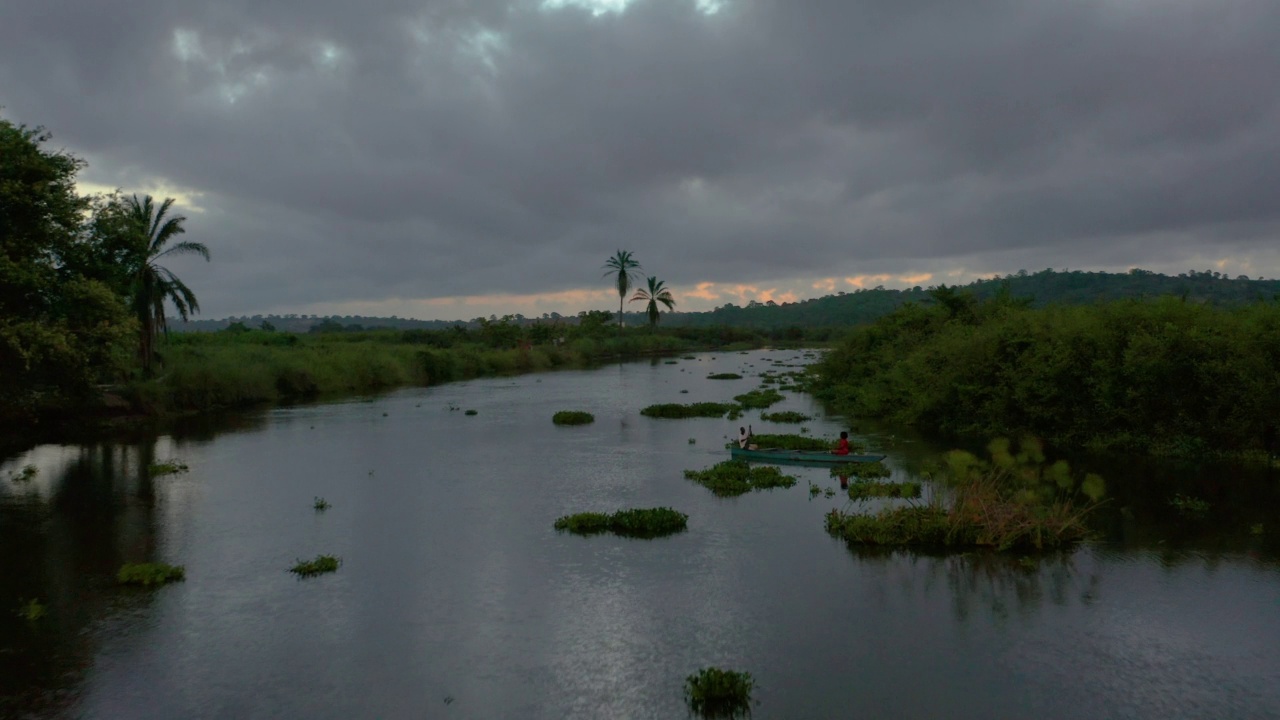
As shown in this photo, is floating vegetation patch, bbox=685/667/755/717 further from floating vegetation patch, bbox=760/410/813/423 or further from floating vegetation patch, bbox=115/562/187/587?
floating vegetation patch, bbox=760/410/813/423

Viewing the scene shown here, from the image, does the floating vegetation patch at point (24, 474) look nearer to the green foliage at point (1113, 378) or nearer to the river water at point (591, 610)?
the river water at point (591, 610)

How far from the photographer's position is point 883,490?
2125 cm

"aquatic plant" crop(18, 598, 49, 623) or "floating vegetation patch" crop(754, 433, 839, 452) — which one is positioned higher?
"floating vegetation patch" crop(754, 433, 839, 452)

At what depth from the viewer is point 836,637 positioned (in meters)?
12.5

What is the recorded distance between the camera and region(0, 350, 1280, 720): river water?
10680mm

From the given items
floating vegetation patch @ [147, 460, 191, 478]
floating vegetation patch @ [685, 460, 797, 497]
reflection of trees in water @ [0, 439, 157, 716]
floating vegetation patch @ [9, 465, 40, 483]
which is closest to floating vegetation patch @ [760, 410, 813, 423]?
floating vegetation patch @ [685, 460, 797, 497]

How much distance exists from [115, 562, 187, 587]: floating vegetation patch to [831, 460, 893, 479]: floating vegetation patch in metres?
17.1

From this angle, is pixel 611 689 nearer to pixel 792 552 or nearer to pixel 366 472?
pixel 792 552

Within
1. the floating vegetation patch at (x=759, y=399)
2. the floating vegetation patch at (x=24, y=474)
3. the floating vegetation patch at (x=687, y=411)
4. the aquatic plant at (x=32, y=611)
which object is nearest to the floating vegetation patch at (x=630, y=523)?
the aquatic plant at (x=32, y=611)

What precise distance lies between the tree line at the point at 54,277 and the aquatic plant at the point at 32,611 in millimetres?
10676

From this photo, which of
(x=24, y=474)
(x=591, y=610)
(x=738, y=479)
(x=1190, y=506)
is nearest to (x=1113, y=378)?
(x=1190, y=506)

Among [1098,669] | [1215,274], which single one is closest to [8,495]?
[1098,669]

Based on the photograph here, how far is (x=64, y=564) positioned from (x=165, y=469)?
1149cm

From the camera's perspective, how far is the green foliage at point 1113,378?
2500 centimetres
